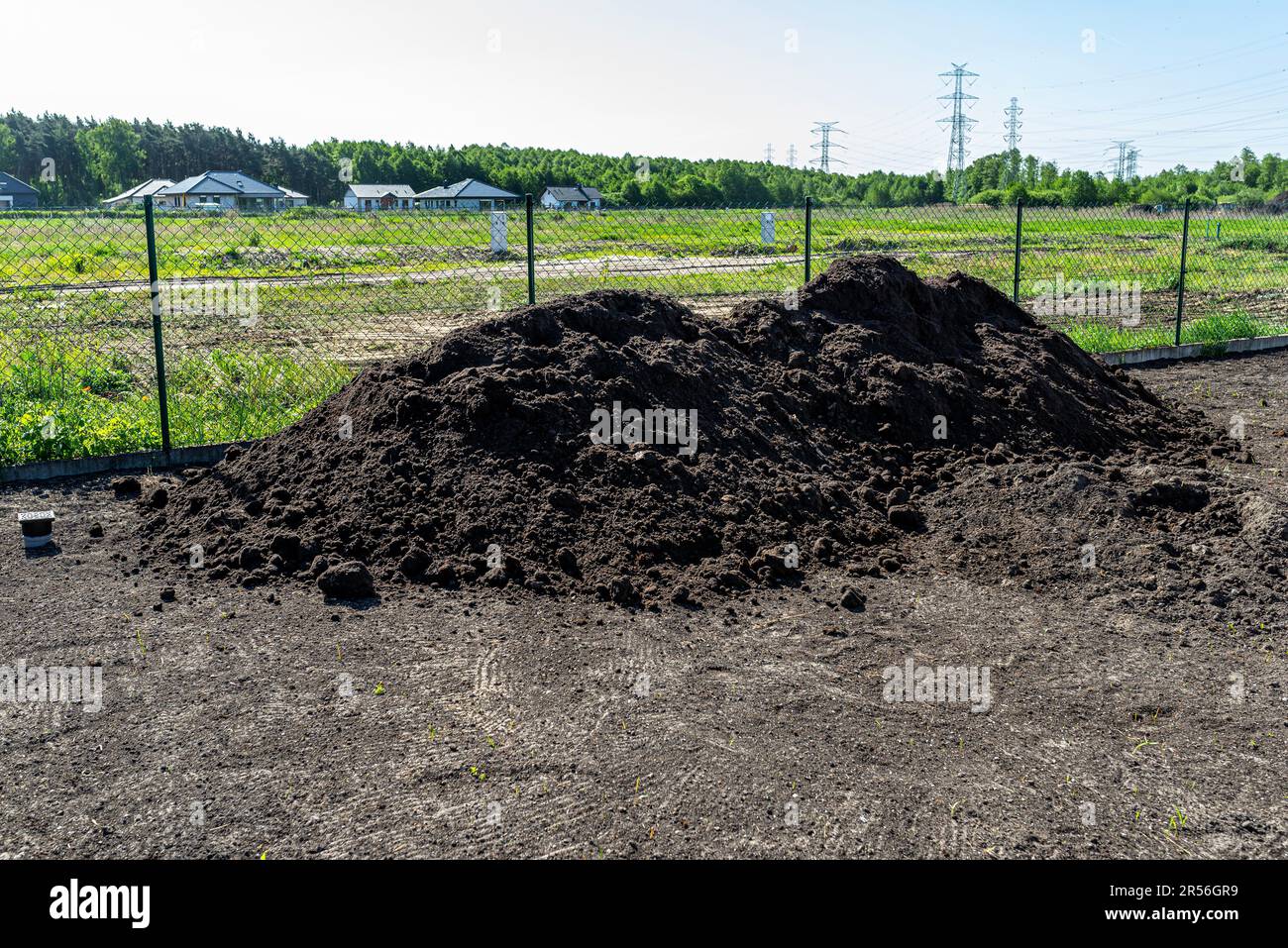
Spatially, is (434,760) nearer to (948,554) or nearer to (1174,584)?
(948,554)

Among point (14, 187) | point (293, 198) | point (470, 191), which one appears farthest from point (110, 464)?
point (293, 198)

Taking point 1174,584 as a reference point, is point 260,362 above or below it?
above

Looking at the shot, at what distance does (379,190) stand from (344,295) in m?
72.5

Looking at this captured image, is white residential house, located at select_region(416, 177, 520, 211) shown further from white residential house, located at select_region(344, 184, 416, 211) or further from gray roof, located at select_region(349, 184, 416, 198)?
gray roof, located at select_region(349, 184, 416, 198)

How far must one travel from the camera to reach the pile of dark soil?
20.4 feet

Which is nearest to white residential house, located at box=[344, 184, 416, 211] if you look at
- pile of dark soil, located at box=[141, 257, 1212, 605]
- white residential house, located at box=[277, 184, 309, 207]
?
white residential house, located at box=[277, 184, 309, 207]

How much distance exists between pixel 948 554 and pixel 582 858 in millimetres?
3724

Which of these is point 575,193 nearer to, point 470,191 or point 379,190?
point 470,191

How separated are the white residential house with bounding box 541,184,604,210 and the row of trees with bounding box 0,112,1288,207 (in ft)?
4.81

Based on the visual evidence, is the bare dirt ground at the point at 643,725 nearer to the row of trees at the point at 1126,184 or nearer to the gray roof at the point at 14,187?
the row of trees at the point at 1126,184

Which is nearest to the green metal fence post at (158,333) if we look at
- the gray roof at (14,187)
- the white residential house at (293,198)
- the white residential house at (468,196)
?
the white residential house at (468,196)

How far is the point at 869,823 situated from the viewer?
3.66 meters

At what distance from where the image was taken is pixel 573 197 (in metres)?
75.8
